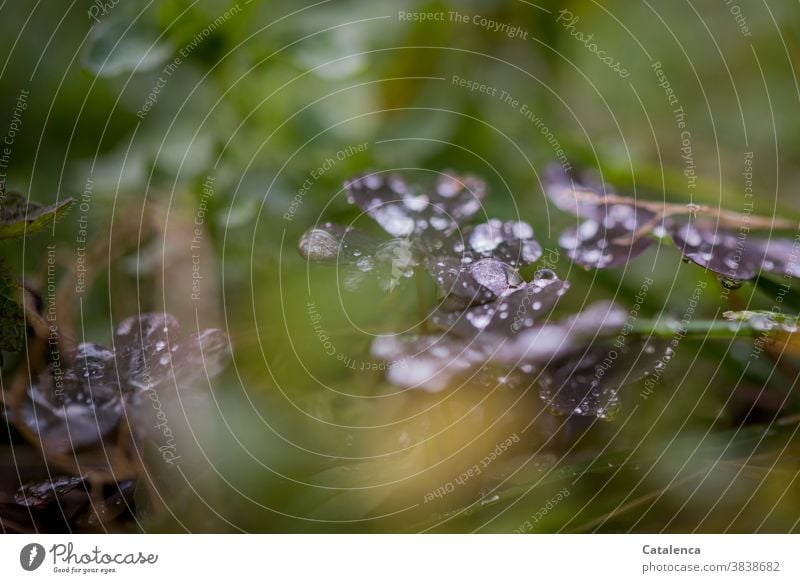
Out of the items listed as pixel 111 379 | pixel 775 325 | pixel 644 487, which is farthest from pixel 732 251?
pixel 111 379

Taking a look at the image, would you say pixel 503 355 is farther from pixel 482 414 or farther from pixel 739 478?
pixel 739 478

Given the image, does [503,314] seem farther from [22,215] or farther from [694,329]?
[22,215]

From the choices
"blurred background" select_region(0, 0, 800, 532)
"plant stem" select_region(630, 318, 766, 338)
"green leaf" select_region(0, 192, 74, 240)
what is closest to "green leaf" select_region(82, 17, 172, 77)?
"blurred background" select_region(0, 0, 800, 532)

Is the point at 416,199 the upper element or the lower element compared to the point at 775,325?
upper

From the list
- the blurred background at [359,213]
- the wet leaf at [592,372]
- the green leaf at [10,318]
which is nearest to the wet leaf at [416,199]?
the blurred background at [359,213]
